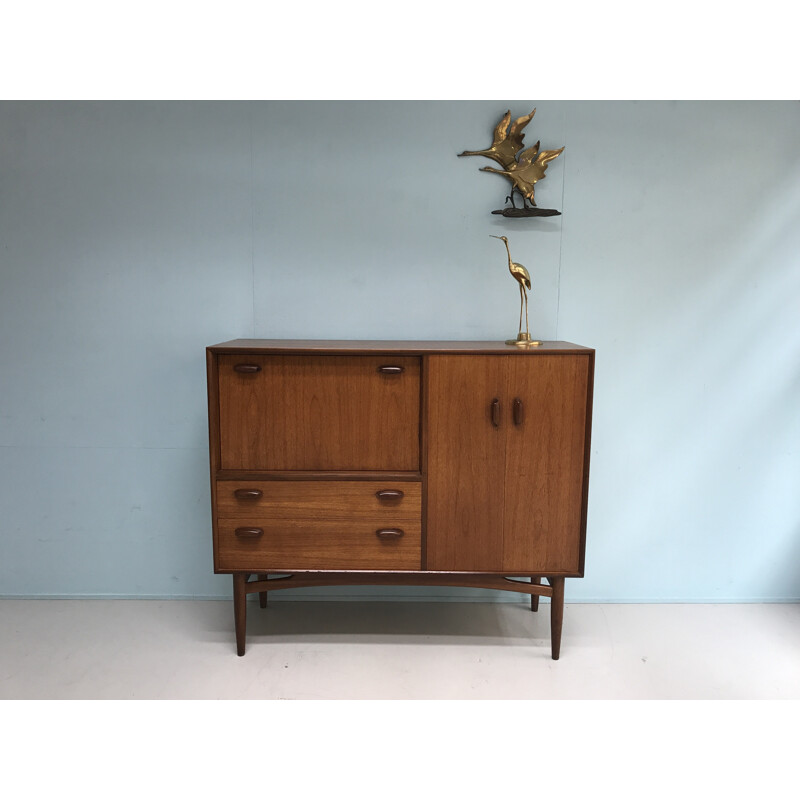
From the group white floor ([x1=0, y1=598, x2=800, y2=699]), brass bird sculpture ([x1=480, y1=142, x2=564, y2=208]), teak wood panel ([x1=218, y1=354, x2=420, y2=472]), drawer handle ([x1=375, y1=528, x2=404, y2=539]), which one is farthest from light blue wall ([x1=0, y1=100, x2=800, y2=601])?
drawer handle ([x1=375, y1=528, x2=404, y2=539])

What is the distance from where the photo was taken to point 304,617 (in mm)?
2709

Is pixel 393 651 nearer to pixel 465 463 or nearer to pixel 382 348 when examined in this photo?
pixel 465 463

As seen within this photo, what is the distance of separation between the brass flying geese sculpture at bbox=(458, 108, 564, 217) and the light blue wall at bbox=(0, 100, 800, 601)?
6 centimetres

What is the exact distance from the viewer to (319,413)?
2326mm

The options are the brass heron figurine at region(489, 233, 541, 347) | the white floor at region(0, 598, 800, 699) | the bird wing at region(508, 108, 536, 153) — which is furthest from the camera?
the bird wing at region(508, 108, 536, 153)

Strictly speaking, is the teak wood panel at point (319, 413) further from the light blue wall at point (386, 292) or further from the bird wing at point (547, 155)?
the bird wing at point (547, 155)

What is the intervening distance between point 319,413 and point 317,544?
506 millimetres

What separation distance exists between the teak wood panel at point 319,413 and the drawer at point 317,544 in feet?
0.71

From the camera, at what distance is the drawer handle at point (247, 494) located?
92.0 inches

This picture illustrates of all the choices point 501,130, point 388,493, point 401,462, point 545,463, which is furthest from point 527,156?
point 388,493

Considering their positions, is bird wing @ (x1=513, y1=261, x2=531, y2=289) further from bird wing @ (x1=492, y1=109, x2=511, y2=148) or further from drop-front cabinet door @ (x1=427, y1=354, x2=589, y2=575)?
bird wing @ (x1=492, y1=109, x2=511, y2=148)

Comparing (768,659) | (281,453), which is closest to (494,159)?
(281,453)

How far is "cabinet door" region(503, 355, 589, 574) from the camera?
7.51 ft

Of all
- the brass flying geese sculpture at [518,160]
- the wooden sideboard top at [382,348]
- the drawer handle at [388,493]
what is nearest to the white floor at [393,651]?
the drawer handle at [388,493]
